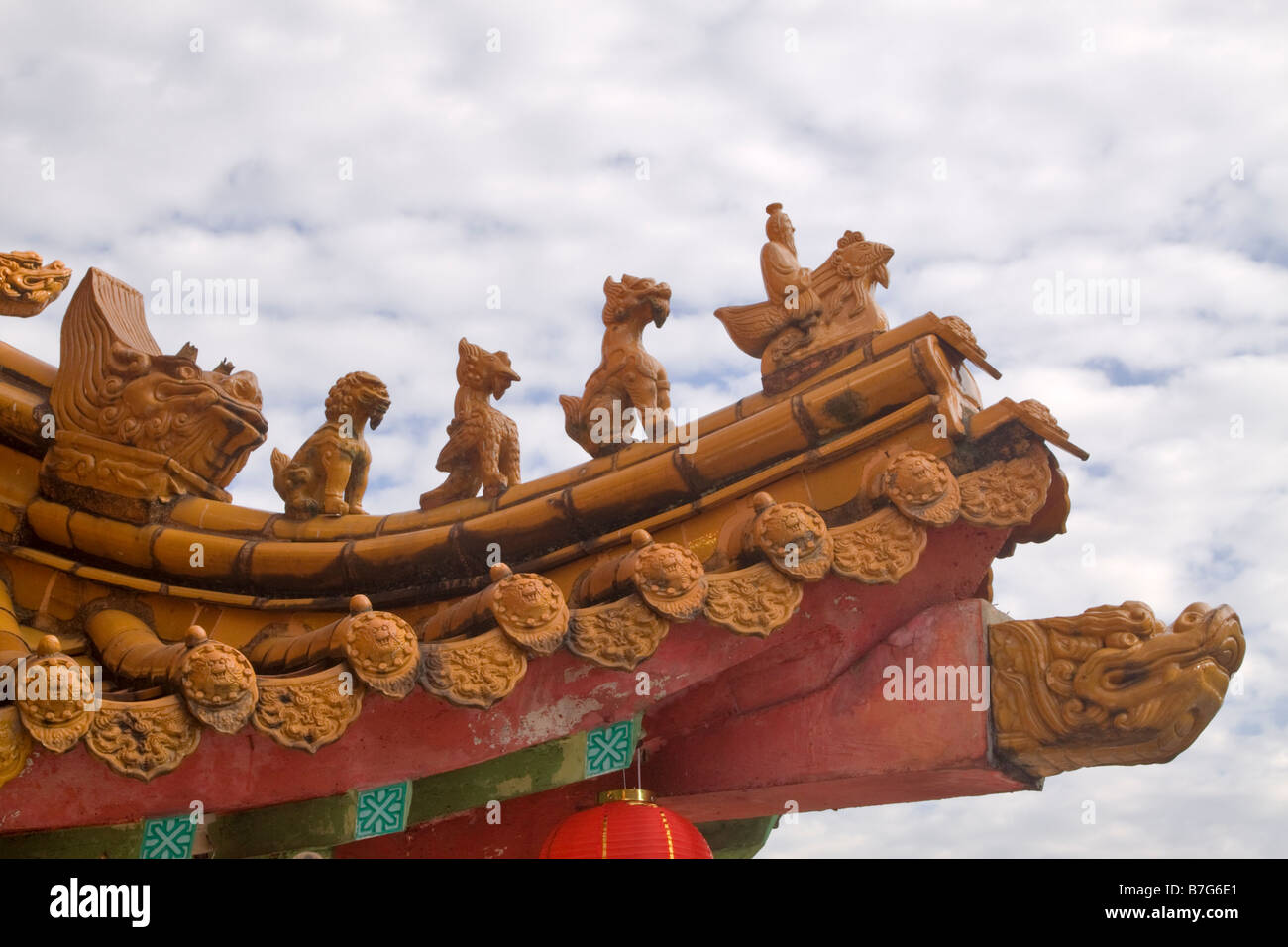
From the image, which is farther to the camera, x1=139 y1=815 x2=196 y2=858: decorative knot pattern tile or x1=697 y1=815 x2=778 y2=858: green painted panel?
x1=697 y1=815 x2=778 y2=858: green painted panel

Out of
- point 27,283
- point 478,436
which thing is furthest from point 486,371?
point 27,283

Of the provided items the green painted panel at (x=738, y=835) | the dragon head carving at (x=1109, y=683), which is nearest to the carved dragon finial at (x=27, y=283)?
the green painted panel at (x=738, y=835)

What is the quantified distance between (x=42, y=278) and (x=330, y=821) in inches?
108

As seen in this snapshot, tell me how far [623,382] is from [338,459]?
1.25m

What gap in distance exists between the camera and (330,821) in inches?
211

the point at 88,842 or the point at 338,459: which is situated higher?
the point at 338,459

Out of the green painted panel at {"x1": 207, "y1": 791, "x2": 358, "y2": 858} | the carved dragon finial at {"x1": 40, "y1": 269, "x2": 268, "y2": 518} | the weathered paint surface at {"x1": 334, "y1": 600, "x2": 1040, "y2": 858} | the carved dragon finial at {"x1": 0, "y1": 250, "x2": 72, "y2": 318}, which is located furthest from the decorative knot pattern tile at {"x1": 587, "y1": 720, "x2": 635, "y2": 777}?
the carved dragon finial at {"x1": 0, "y1": 250, "x2": 72, "y2": 318}

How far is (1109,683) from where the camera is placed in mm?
5512

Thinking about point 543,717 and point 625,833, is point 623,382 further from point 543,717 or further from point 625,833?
point 625,833

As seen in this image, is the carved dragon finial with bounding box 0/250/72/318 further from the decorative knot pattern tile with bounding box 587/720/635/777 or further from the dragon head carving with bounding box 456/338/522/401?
the decorative knot pattern tile with bounding box 587/720/635/777

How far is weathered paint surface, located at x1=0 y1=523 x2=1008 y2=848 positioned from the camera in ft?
15.9

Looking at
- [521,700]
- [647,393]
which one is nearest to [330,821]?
[521,700]

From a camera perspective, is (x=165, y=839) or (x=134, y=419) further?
(x=134, y=419)

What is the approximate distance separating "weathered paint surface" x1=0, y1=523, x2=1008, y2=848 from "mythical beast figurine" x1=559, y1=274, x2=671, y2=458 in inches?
40.7
